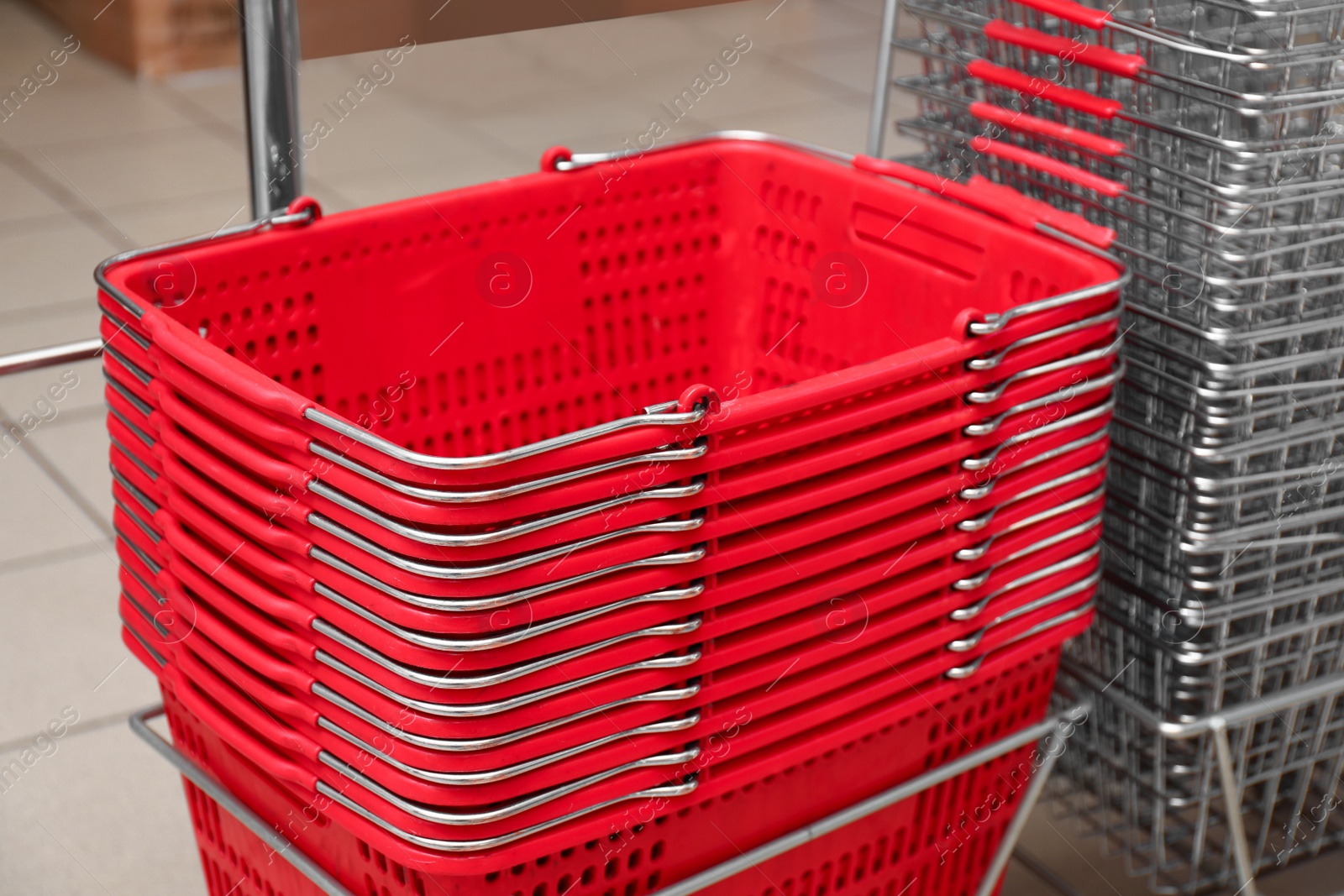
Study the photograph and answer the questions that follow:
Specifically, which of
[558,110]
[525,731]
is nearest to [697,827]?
[525,731]

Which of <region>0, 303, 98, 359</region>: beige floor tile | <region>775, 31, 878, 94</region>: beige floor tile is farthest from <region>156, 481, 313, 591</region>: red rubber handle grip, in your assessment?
<region>775, 31, 878, 94</region>: beige floor tile

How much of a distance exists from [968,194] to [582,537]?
577 millimetres

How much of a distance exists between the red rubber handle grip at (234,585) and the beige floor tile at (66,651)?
83 centimetres

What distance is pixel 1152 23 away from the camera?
1.19 metres

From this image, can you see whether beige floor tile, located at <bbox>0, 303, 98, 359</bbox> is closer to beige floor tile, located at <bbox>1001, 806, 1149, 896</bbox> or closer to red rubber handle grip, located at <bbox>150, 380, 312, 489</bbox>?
red rubber handle grip, located at <bbox>150, 380, 312, 489</bbox>

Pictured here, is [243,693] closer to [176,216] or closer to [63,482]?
[63,482]

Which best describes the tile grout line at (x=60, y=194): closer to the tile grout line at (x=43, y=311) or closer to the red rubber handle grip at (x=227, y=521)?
the tile grout line at (x=43, y=311)

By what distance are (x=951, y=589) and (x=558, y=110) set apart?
126 inches

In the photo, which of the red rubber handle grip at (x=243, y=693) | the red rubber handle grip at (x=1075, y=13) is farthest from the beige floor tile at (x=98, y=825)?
the red rubber handle grip at (x=1075, y=13)

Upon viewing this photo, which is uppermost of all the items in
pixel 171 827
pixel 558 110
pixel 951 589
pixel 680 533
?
pixel 680 533

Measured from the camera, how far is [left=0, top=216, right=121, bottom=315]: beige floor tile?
2.82 meters

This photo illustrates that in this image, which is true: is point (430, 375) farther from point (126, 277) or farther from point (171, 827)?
point (171, 827)

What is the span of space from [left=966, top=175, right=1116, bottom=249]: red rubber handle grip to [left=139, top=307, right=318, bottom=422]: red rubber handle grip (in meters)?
0.63

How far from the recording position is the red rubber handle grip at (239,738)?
96 cm
